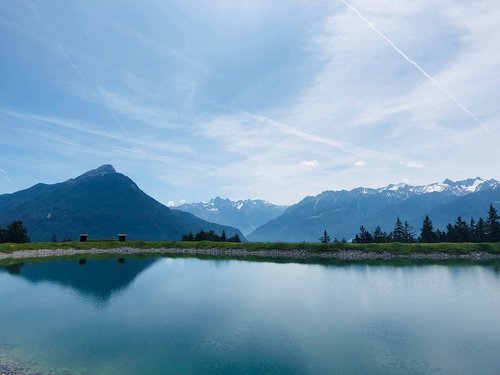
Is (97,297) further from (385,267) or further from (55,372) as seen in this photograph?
(385,267)

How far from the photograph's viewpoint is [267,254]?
5192 inches

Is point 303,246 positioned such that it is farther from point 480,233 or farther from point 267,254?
point 480,233

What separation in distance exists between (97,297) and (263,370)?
127ft

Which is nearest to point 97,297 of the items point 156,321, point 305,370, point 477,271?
point 156,321

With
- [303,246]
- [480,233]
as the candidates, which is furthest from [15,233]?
[480,233]

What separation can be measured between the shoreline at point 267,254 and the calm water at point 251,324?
43.3 metres

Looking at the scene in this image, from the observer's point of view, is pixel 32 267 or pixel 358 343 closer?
pixel 358 343

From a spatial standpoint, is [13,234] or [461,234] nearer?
[13,234]

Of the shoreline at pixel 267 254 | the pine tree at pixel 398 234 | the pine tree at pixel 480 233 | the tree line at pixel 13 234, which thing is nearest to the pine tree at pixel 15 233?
the tree line at pixel 13 234

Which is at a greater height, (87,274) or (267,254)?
(267,254)

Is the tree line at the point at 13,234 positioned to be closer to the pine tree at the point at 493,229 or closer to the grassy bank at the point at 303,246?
the grassy bank at the point at 303,246

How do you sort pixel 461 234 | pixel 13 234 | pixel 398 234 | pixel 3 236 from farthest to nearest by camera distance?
pixel 398 234, pixel 461 234, pixel 3 236, pixel 13 234

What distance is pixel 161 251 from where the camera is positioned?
14125 centimetres

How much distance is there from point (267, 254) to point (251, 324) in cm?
9265
